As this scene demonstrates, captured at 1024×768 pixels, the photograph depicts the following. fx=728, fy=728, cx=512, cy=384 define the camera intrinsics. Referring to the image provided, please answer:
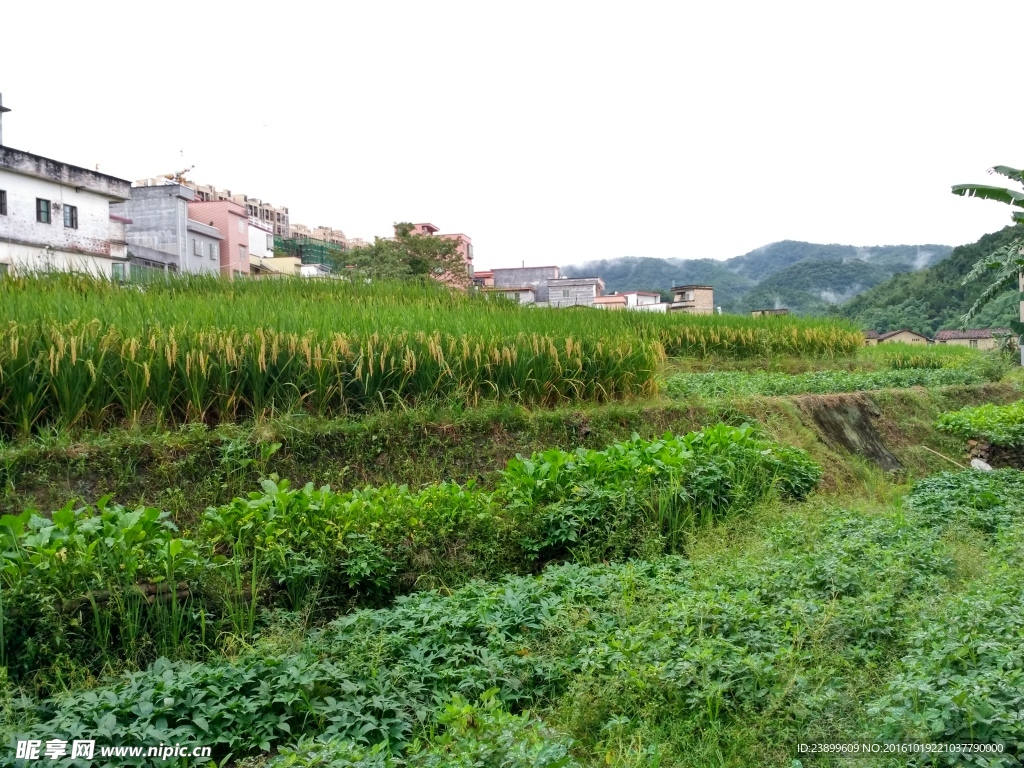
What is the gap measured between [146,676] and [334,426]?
10.2 ft

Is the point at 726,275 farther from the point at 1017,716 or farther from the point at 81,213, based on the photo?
the point at 1017,716

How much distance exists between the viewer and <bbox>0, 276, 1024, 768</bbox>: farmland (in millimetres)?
2982

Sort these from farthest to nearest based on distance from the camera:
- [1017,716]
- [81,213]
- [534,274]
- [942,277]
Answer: [534,274], [942,277], [81,213], [1017,716]

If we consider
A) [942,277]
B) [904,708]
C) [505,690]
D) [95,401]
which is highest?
[942,277]

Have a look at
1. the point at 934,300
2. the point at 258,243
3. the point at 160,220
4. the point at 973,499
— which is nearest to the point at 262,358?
the point at 973,499

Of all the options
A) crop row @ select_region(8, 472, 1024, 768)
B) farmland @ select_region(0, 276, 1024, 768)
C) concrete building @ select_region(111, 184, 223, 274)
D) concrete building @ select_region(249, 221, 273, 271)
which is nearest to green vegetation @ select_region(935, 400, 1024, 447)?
farmland @ select_region(0, 276, 1024, 768)

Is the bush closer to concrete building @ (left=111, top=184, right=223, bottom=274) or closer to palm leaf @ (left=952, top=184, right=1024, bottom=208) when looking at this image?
palm leaf @ (left=952, top=184, right=1024, bottom=208)

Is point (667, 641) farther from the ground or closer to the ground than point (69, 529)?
closer to the ground

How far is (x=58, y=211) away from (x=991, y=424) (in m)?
28.2

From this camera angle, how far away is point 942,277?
33.6 meters

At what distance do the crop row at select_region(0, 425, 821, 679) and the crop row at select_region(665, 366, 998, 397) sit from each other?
356 centimetres

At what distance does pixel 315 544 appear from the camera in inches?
173

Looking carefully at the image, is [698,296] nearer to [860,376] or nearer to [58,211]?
[860,376]

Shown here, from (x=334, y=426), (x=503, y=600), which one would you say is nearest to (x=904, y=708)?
(x=503, y=600)
